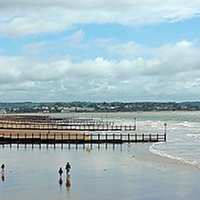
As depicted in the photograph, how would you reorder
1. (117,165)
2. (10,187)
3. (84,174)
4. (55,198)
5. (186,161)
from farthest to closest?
(186,161) < (117,165) < (84,174) < (10,187) < (55,198)

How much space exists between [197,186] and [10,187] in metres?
12.1

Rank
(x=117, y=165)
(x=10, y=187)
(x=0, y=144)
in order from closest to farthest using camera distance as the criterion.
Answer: (x=10, y=187) → (x=117, y=165) → (x=0, y=144)

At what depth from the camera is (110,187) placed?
29.5m

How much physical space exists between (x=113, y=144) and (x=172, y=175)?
27.5m

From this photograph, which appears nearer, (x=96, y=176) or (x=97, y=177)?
(x=97, y=177)

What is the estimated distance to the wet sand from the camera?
1083 inches

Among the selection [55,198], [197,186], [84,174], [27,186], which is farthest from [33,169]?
[197,186]

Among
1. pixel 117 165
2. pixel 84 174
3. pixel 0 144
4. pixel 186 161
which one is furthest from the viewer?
pixel 0 144

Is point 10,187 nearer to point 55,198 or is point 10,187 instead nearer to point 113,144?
point 55,198

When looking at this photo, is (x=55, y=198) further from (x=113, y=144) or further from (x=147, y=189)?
(x=113, y=144)

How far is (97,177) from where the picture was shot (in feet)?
109

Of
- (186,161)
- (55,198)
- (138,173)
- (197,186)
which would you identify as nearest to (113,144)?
(186,161)

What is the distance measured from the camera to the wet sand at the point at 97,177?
2752cm

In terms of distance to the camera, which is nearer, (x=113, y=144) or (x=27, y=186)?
(x=27, y=186)
